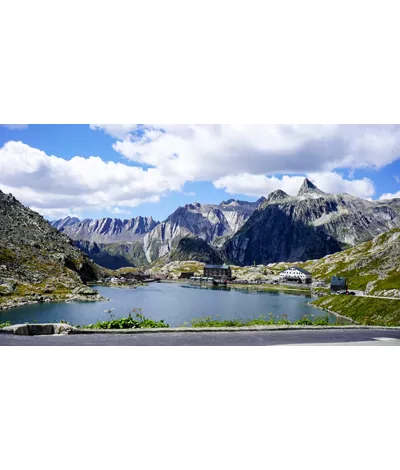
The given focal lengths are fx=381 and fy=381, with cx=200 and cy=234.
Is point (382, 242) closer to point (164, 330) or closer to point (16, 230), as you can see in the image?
point (16, 230)

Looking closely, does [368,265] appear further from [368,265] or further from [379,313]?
[379,313]

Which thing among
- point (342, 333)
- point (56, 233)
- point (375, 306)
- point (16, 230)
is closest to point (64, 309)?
point (16, 230)

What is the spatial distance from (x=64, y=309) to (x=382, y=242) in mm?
134503

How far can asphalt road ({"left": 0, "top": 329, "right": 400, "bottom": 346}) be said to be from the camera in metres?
18.4

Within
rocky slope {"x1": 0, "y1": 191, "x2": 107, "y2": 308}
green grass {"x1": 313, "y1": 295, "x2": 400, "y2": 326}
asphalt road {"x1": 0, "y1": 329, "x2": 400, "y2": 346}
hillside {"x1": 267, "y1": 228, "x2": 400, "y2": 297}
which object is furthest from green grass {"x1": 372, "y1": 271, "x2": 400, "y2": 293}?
rocky slope {"x1": 0, "y1": 191, "x2": 107, "y2": 308}

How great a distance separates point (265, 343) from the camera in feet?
62.6

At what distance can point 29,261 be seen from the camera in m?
95.4

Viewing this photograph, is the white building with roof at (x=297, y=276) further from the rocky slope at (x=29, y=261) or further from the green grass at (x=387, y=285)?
the rocky slope at (x=29, y=261)

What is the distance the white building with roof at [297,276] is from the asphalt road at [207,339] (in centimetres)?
15296

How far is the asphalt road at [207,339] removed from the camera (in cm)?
1836

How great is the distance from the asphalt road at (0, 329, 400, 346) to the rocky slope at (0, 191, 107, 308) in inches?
2339

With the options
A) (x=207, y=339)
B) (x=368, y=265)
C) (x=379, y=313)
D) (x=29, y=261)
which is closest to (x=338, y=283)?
(x=368, y=265)

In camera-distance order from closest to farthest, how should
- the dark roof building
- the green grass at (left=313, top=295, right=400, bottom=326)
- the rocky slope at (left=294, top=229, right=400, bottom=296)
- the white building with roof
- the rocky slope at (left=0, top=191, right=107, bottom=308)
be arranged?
the green grass at (left=313, top=295, right=400, bottom=326) < the rocky slope at (left=0, top=191, right=107, bottom=308) < the rocky slope at (left=294, top=229, right=400, bottom=296) < the dark roof building < the white building with roof

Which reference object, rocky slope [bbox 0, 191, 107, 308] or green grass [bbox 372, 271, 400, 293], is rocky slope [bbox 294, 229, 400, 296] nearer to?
green grass [bbox 372, 271, 400, 293]
